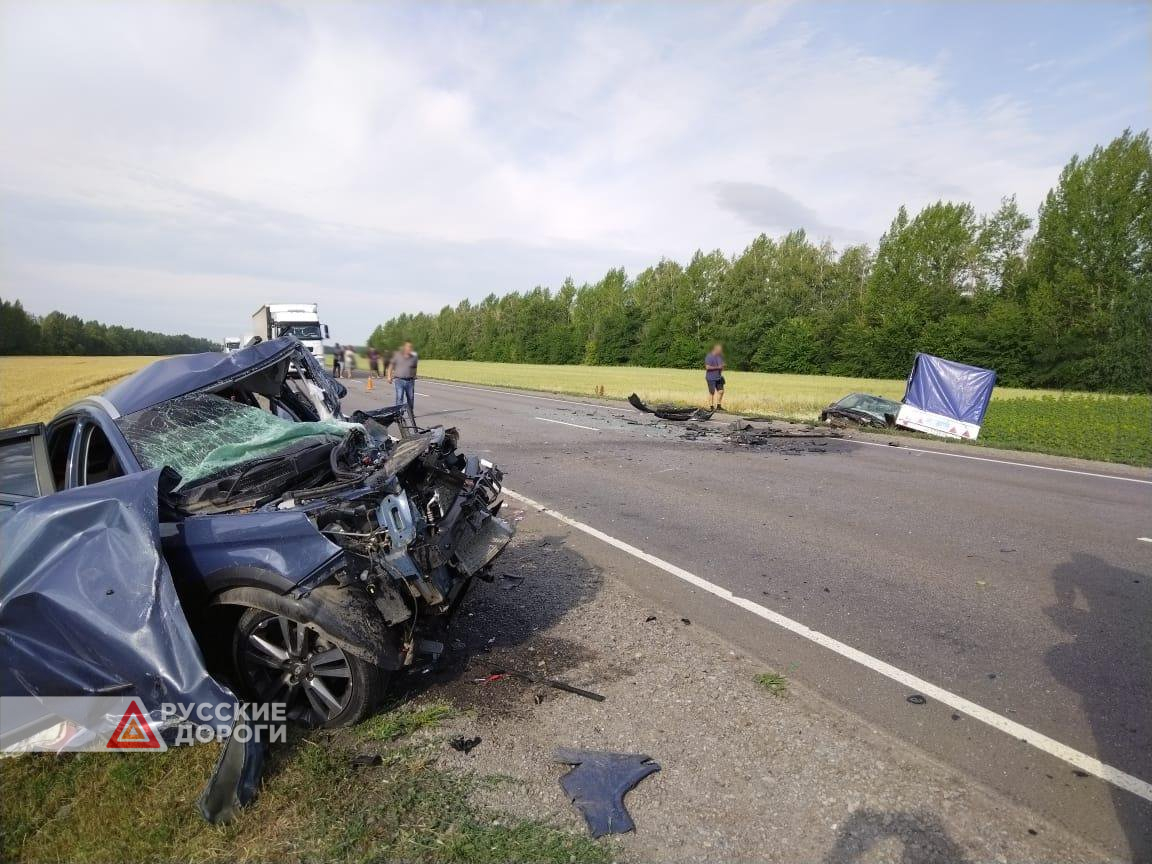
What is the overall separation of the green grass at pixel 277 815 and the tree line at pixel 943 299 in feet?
115

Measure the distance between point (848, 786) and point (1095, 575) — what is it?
415 centimetres

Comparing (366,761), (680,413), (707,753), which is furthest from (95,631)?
(680,413)

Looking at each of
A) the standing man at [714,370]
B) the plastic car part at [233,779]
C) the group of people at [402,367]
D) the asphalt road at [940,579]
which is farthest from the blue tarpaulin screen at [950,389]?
the plastic car part at [233,779]

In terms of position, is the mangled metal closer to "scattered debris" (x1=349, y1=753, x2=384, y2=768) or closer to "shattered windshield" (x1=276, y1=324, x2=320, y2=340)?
"scattered debris" (x1=349, y1=753, x2=384, y2=768)

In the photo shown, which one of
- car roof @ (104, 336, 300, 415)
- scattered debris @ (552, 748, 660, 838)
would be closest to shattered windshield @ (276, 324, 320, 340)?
car roof @ (104, 336, 300, 415)

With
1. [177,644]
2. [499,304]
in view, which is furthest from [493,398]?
[499,304]

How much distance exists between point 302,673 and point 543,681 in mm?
1276

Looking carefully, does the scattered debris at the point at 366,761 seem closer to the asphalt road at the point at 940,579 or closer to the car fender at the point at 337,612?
the car fender at the point at 337,612

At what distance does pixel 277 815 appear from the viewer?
2594 mm

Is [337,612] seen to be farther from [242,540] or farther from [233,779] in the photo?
[233,779]

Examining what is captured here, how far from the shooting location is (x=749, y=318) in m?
60.2

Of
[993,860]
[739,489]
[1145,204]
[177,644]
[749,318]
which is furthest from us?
[749,318]

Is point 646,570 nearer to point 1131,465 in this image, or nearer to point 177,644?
point 177,644

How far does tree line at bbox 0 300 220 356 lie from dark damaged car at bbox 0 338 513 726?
173 feet
